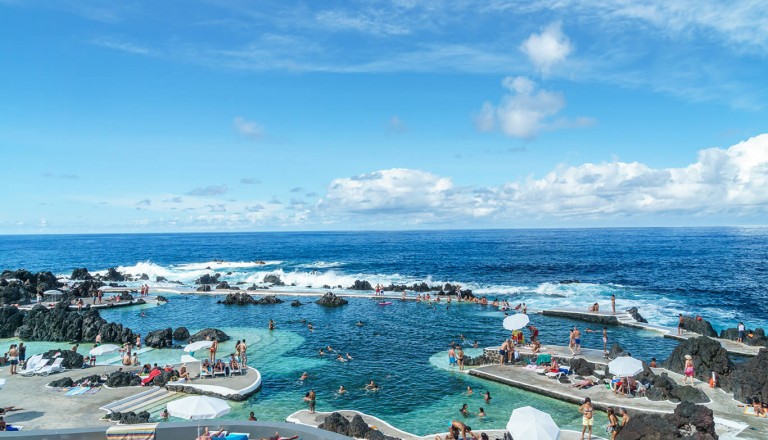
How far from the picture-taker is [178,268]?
111312mm

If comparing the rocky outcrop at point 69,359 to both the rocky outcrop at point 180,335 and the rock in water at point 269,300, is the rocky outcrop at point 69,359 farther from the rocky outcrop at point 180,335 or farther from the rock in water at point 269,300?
the rock in water at point 269,300

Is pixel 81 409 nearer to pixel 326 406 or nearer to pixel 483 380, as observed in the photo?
pixel 326 406

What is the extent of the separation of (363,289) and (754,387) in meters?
51.7

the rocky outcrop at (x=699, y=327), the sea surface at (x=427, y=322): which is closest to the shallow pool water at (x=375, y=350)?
the sea surface at (x=427, y=322)

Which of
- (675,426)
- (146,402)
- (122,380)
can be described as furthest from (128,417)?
(675,426)

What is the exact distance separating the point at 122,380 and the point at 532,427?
858 inches

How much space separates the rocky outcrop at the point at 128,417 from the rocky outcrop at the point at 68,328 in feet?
60.7

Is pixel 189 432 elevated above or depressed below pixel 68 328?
Answer: above

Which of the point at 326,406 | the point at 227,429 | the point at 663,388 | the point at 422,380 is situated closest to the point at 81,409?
the point at 326,406

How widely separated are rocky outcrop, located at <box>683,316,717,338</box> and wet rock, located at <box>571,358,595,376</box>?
643 inches

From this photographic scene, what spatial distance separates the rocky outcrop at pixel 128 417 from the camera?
20.8 m

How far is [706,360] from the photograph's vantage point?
26.8 m

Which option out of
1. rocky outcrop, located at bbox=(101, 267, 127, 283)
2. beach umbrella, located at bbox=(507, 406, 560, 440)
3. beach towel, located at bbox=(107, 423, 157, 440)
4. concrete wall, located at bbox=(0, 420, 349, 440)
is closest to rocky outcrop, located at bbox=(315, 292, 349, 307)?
beach umbrella, located at bbox=(507, 406, 560, 440)

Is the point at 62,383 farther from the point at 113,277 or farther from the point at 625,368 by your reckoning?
the point at 113,277
